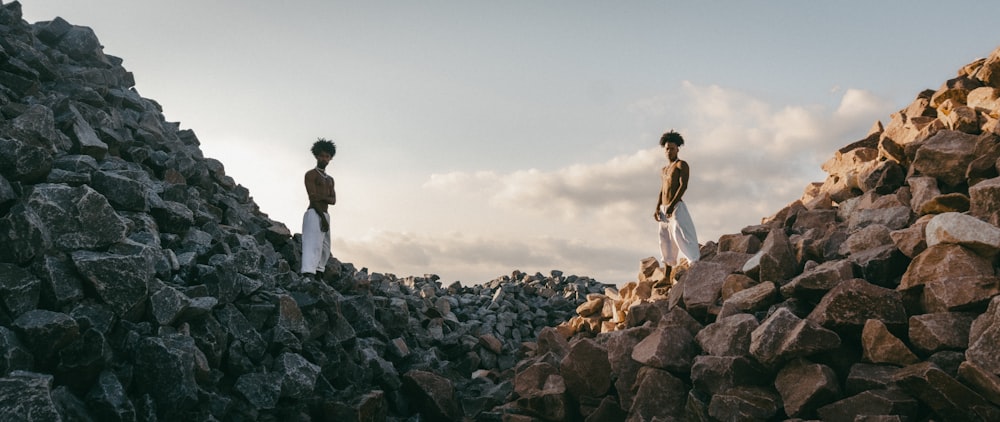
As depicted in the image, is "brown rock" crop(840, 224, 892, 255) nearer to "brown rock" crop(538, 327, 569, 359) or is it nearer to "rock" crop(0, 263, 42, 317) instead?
"brown rock" crop(538, 327, 569, 359)

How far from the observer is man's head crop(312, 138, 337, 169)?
35.2ft

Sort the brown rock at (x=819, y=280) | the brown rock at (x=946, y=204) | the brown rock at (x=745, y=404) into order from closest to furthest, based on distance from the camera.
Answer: the brown rock at (x=745, y=404) → the brown rock at (x=819, y=280) → the brown rock at (x=946, y=204)

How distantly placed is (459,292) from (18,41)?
10583 mm

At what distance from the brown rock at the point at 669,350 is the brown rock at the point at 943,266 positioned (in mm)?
2148

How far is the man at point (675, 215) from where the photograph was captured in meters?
10.6

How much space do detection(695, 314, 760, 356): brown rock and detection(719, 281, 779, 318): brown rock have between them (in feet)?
A: 0.72

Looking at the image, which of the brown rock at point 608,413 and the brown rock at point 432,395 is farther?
the brown rock at point 432,395

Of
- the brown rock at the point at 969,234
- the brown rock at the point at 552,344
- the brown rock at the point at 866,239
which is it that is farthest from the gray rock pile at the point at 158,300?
the brown rock at the point at 969,234

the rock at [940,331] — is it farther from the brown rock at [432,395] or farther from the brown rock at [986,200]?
the brown rock at [432,395]

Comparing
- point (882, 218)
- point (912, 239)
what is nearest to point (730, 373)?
point (912, 239)

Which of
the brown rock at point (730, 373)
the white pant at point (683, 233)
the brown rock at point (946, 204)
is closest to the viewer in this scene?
the brown rock at point (730, 373)

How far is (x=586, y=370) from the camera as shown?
808cm

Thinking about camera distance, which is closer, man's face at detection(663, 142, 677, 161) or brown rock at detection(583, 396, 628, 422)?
brown rock at detection(583, 396, 628, 422)

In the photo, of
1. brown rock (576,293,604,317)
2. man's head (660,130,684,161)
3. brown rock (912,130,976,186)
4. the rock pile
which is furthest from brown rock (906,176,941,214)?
brown rock (576,293,604,317)
